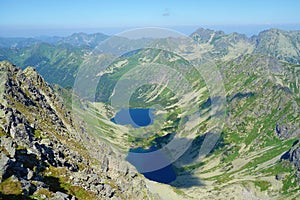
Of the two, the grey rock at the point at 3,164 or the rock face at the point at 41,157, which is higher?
the grey rock at the point at 3,164

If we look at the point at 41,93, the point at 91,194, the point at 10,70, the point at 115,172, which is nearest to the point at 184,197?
the point at 115,172

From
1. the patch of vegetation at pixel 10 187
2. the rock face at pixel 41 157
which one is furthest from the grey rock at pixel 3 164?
the patch of vegetation at pixel 10 187

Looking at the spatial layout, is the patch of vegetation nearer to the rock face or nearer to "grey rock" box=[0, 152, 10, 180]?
the rock face

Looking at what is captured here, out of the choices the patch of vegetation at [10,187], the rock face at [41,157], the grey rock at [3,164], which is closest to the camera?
the patch of vegetation at [10,187]

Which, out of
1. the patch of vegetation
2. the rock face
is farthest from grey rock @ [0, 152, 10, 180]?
the patch of vegetation

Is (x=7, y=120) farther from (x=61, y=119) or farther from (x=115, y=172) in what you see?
(x=61, y=119)

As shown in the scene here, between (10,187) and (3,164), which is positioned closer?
(10,187)

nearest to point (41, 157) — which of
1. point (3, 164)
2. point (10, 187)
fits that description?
point (3, 164)

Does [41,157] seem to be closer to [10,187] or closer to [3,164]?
[3,164]

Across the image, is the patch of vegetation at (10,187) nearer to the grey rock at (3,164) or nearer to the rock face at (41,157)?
the rock face at (41,157)

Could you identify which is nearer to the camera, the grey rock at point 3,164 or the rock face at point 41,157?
the grey rock at point 3,164
